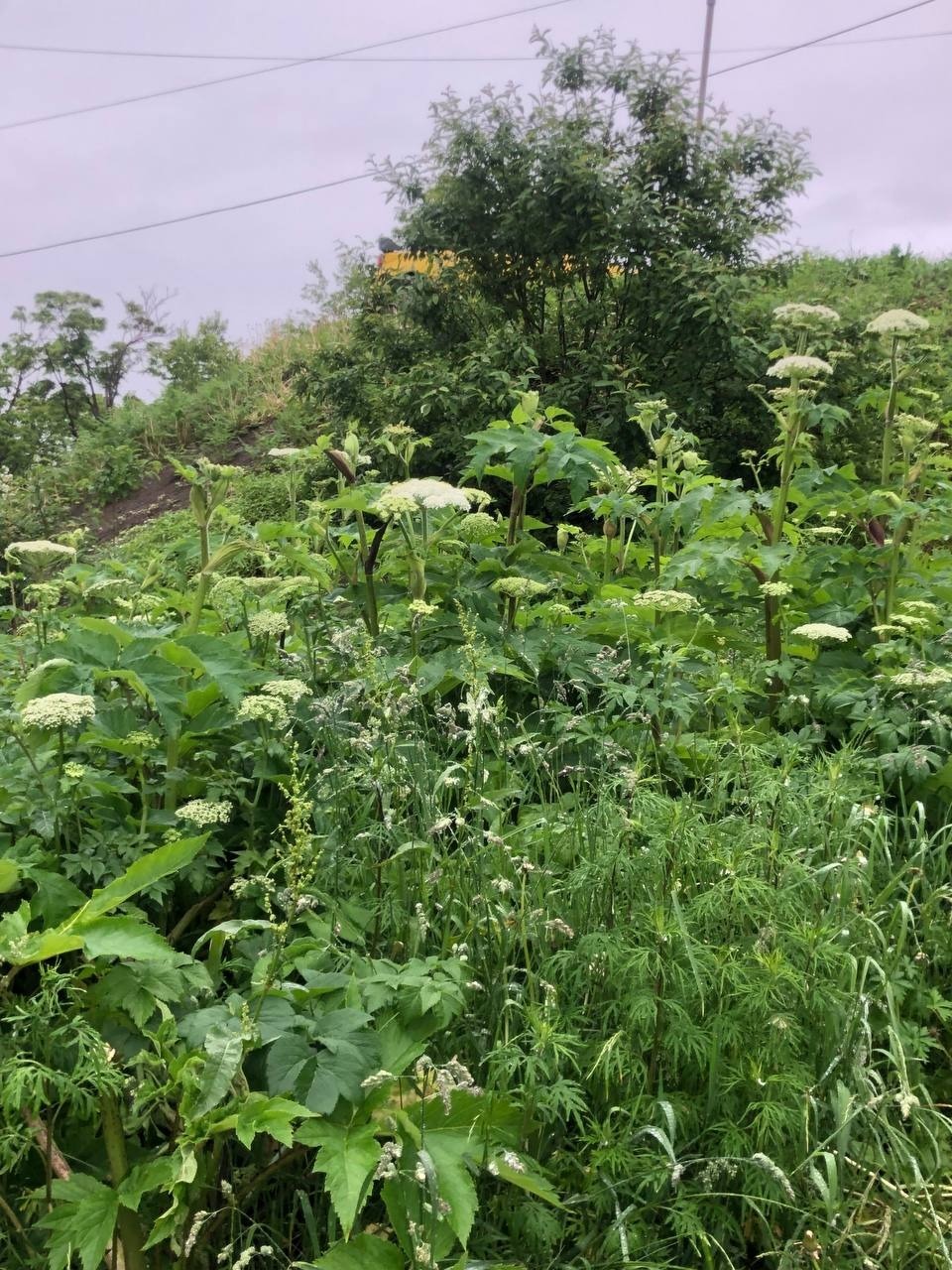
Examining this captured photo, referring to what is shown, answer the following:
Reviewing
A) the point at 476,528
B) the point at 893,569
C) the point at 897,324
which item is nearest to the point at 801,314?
the point at 897,324

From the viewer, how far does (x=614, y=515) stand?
3.48 m

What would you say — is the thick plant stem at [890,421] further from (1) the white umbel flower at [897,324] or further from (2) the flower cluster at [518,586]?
(2) the flower cluster at [518,586]

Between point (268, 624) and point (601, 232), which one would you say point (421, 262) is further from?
point (268, 624)

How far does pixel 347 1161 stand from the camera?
1.36 metres

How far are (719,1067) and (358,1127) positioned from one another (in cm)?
65

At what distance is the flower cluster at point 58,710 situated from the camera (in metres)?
1.73

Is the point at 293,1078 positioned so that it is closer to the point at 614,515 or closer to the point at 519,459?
the point at 519,459

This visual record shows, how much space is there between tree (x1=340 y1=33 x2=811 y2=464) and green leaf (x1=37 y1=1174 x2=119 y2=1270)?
6.00m

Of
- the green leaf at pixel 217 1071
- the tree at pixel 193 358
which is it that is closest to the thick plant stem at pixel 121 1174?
the green leaf at pixel 217 1071

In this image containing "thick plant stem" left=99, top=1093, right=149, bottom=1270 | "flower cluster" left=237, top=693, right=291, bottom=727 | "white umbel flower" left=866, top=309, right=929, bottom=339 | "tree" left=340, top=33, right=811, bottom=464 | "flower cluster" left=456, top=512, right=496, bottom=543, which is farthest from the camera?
"tree" left=340, top=33, right=811, bottom=464

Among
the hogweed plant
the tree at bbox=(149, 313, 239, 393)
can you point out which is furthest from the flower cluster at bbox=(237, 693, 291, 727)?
the tree at bbox=(149, 313, 239, 393)

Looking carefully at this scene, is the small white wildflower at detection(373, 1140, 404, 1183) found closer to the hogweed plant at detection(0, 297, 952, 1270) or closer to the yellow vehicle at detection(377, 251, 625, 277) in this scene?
the hogweed plant at detection(0, 297, 952, 1270)

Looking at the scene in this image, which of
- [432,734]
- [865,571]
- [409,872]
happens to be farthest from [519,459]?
[409,872]

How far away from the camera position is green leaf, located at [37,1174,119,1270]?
4.33 feet
